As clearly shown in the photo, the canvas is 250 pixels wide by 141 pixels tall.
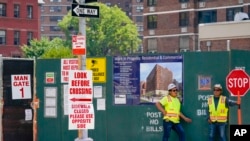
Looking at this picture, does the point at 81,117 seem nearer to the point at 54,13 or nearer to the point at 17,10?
the point at 17,10

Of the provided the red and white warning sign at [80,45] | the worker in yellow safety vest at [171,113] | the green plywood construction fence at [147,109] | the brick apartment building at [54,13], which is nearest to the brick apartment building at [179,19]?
the green plywood construction fence at [147,109]

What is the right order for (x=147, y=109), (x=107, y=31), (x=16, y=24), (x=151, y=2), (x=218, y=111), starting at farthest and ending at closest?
(x=107, y=31) → (x=151, y=2) → (x=16, y=24) → (x=147, y=109) → (x=218, y=111)

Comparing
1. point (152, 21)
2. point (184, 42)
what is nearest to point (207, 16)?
point (184, 42)

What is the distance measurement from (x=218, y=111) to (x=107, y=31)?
86168 mm

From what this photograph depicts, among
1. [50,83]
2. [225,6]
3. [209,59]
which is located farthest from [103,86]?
[225,6]

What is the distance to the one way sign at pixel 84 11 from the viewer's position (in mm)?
16234

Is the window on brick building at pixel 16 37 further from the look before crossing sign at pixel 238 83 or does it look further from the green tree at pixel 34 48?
the look before crossing sign at pixel 238 83

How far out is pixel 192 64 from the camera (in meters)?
19.7

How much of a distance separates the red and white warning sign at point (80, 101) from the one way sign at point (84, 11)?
1373mm

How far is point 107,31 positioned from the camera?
10456 centimetres

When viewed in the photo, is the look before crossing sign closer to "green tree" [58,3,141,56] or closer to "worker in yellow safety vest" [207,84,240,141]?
"worker in yellow safety vest" [207,84,240,141]

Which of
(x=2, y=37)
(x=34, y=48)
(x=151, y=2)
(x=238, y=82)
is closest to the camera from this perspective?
(x=238, y=82)

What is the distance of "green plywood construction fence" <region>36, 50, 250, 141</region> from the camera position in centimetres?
1928

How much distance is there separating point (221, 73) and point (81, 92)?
5.02 meters
